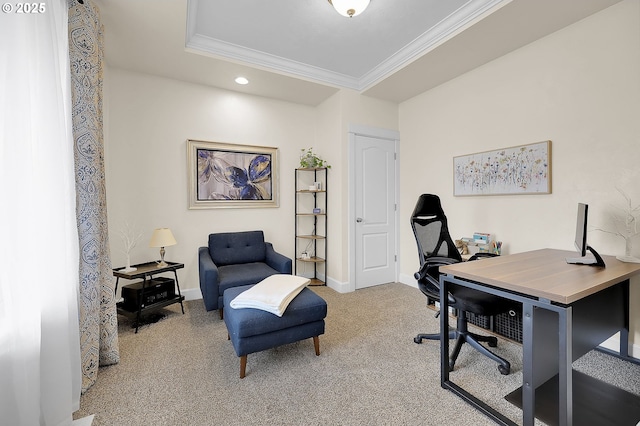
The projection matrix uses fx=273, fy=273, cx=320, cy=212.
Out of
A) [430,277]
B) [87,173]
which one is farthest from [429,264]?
[87,173]

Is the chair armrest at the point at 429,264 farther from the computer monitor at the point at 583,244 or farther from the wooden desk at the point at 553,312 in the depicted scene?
the computer monitor at the point at 583,244

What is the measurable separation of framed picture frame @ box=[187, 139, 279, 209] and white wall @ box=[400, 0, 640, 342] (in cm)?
236

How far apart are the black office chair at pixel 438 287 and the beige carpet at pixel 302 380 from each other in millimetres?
116

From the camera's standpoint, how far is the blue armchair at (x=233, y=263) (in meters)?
2.65

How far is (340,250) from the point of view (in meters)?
3.77

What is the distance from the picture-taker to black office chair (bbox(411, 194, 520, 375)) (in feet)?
6.24

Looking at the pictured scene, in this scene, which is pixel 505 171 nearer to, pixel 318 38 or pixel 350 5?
pixel 350 5

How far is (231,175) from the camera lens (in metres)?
3.67

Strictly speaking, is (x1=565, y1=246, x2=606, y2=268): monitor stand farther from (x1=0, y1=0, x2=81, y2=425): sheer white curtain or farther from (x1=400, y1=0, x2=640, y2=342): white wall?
(x1=0, y1=0, x2=81, y2=425): sheer white curtain

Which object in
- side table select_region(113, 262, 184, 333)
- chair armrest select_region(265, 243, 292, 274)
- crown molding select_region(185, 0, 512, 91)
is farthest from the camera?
chair armrest select_region(265, 243, 292, 274)

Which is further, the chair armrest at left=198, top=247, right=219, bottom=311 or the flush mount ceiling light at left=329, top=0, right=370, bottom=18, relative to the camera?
the chair armrest at left=198, top=247, right=219, bottom=311

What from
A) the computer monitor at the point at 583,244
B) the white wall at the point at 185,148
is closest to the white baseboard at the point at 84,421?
the white wall at the point at 185,148

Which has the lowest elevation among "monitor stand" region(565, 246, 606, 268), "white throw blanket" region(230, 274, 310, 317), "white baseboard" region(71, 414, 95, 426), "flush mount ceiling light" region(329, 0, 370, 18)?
"white baseboard" region(71, 414, 95, 426)

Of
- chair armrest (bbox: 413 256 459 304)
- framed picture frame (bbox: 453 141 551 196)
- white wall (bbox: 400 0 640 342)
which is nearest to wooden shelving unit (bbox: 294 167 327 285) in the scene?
white wall (bbox: 400 0 640 342)
